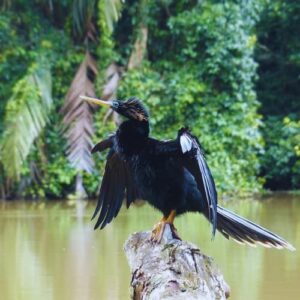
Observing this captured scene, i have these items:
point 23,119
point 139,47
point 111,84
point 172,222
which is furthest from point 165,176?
point 139,47

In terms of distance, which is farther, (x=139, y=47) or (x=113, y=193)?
(x=139, y=47)

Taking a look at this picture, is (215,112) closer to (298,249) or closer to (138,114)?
(298,249)

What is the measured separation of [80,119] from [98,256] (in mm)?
5736

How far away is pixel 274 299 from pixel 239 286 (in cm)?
53

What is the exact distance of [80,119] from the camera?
13562 millimetres

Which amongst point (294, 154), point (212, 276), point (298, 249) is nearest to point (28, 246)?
point (298, 249)

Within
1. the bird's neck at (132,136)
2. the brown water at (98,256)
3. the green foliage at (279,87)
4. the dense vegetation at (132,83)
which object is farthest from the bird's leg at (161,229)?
the green foliage at (279,87)

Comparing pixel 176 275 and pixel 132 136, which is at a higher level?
pixel 132 136

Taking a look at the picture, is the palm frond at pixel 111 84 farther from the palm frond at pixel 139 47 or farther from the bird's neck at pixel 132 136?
the bird's neck at pixel 132 136

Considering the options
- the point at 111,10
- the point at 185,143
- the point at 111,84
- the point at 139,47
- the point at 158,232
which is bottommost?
the point at 158,232

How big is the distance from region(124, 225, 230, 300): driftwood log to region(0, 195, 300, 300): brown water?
2779mm

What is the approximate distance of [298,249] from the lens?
8.31 meters

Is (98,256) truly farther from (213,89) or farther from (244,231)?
(213,89)

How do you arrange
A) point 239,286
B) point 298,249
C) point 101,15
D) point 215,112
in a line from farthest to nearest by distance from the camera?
point 215,112 → point 101,15 → point 298,249 → point 239,286
